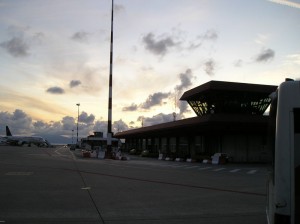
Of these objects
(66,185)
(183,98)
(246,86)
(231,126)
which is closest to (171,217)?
(66,185)

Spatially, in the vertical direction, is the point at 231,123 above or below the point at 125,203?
above

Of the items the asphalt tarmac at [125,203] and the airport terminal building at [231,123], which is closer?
the asphalt tarmac at [125,203]

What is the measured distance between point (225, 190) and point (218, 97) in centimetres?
3759

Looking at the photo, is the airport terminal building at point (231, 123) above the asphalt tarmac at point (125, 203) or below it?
above

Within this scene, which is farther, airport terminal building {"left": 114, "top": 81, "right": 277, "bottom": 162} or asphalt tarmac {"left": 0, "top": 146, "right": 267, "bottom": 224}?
airport terminal building {"left": 114, "top": 81, "right": 277, "bottom": 162}

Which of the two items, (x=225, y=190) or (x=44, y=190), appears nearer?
(x=44, y=190)

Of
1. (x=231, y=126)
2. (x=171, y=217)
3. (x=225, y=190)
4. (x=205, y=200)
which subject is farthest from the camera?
(x=231, y=126)

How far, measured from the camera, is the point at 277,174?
4938mm

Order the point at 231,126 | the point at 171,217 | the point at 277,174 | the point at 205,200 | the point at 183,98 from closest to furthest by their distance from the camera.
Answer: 1. the point at 277,174
2. the point at 171,217
3. the point at 205,200
4. the point at 231,126
5. the point at 183,98

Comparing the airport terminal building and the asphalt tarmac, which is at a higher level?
the airport terminal building

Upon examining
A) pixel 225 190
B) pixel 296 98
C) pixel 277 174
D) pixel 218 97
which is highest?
pixel 218 97

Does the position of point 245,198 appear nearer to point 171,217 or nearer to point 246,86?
point 171,217

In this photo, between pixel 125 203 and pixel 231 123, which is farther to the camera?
pixel 231 123

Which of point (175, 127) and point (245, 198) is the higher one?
point (175, 127)
